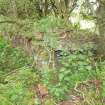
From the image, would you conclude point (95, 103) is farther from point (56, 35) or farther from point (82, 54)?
point (56, 35)

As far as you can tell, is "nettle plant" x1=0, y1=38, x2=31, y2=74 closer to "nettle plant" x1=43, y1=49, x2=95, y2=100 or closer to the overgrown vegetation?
the overgrown vegetation

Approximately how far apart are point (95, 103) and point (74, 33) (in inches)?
60.4

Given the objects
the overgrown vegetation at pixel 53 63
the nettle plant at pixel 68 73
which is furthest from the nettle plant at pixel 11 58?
the nettle plant at pixel 68 73

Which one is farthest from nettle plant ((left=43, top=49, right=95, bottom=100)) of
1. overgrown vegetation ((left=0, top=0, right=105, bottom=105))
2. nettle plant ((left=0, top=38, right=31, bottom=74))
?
nettle plant ((left=0, top=38, right=31, bottom=74))

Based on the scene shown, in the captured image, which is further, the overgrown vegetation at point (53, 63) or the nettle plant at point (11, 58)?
the nettle plant at point (11, 58)

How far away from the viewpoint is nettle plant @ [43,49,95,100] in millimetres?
4312

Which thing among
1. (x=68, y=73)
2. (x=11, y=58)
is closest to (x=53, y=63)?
(x=68, y=73)

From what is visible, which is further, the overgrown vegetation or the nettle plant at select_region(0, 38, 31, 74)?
the nettle plant at select_region(0, 38, 31, 74)

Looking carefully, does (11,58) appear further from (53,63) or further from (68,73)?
(68,73)

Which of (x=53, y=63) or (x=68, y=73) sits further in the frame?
(x=53, y=63)

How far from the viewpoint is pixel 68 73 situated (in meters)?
4.46

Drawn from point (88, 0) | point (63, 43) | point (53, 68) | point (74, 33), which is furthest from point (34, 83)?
point (88, 0)

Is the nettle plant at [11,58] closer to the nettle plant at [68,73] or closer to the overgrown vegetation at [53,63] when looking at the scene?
the overgrown vegetation at [53,63]

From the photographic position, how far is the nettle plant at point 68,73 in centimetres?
431
